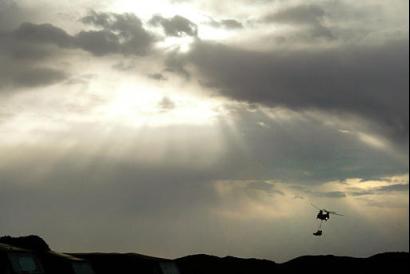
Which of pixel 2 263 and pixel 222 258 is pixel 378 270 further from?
pixel 2 263

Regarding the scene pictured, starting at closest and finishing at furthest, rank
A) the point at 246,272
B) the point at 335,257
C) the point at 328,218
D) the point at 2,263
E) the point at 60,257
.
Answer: the point at 2,263 < the point at 60,257 < the point at 328,218 < the point at 246,272 < the point at 335,257

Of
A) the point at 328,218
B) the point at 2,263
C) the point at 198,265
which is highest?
the point at 328,218

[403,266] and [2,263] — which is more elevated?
[403,266]

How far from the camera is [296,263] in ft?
249

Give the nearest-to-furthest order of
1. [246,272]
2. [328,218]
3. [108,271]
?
[108,271] < [328,218] < [246,272]

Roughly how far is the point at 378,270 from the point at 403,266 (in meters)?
3.72

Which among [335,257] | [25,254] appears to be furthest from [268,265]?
[25,254]

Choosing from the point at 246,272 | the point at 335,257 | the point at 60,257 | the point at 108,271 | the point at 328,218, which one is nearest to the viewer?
the point at 60,257

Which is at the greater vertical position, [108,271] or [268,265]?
[268,265]

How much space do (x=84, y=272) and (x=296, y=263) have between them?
151ft

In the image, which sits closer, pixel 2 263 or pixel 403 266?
pixel 2 263

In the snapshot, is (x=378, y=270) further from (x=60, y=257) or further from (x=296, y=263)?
(x=60, y=257)

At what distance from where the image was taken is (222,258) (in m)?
75.8

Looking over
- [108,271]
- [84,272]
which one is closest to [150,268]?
[108,271]
